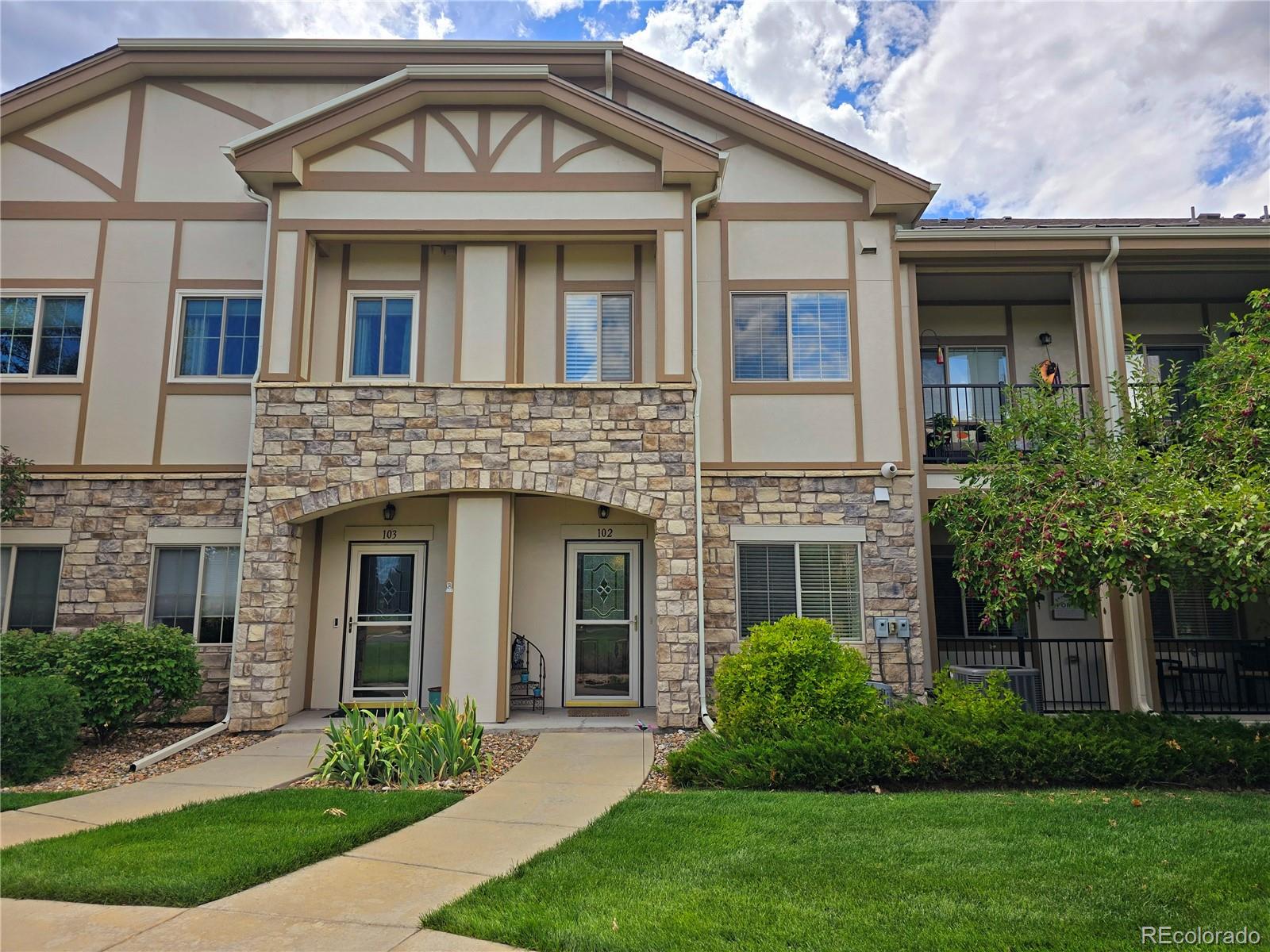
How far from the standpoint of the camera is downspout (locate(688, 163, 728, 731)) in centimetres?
953

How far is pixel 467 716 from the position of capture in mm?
7754

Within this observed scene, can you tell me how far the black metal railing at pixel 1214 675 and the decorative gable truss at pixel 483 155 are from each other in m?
10.0

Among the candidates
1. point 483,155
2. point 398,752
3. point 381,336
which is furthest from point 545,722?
point 483,155

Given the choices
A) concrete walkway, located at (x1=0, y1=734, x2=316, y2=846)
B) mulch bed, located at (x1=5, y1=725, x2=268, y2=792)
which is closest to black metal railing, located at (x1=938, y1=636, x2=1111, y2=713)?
concrete walkway, located at (x1=0, y1=734, x2=316, y2=846)

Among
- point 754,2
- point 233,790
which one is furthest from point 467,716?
point 754,2

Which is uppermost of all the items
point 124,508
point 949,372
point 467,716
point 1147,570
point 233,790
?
point 949,372

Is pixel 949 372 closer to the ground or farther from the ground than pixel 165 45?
closer to the ground

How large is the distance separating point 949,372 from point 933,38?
4995 mm

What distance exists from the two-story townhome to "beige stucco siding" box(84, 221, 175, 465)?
0.05 meters

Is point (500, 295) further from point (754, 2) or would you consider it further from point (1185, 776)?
point (1185, 776)

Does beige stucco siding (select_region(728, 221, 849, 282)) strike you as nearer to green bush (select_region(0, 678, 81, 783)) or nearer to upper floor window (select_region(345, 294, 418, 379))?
upper floor window (select_region(345, 294, 418, 379))

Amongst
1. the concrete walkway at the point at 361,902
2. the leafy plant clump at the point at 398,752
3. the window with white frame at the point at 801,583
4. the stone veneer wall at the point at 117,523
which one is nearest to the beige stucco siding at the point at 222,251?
the stone veneer wall at the point at 117,523

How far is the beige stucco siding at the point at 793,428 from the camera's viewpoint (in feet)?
35.6

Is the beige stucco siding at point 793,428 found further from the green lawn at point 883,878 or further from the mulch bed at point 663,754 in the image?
the green lawn at point 883,878
